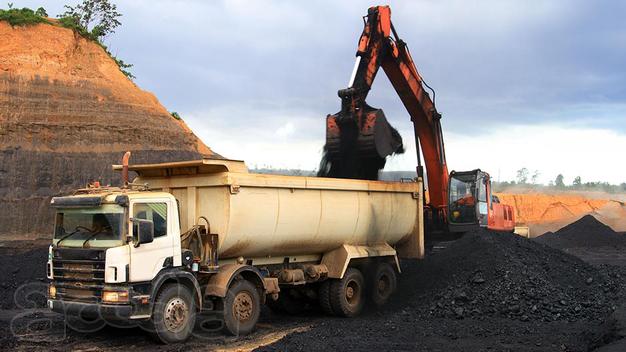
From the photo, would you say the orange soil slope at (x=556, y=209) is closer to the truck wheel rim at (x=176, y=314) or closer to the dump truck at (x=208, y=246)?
the dump truck at (x=208, y=246)

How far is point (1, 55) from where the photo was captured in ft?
84.6

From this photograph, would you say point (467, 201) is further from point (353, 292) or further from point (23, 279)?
point (23, 279)

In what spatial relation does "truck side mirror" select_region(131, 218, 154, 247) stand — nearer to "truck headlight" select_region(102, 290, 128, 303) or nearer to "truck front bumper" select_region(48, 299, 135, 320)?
"truck headlight" select_region(102, 290, 128, 303)

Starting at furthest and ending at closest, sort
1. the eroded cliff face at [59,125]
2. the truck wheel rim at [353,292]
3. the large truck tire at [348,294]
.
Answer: the eroded cliff face at [59,125]
the truck wheel rim at [353,292]
the large truck tire at [348,294]

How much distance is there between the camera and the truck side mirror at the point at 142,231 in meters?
9.21

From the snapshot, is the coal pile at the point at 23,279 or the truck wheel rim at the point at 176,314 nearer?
the truck wheel rim at the point at 176,314

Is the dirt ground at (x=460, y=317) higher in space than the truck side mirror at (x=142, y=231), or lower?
lower

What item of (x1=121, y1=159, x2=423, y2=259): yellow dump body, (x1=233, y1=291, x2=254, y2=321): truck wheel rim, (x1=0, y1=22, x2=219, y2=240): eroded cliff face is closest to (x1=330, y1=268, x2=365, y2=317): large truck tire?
(x1=121, y1=159, x2=423, y2=259): yellow dump body

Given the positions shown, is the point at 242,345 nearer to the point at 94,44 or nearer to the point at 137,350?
the point at 137,350

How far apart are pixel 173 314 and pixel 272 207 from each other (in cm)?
255

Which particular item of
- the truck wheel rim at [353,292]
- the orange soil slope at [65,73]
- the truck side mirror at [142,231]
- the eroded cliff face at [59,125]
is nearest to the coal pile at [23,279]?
the eroded cliff face at [59,125]

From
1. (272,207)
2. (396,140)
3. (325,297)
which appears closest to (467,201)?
(396,140)

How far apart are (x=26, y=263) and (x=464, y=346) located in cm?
1388

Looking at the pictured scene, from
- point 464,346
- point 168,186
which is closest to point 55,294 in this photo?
point 168,186
